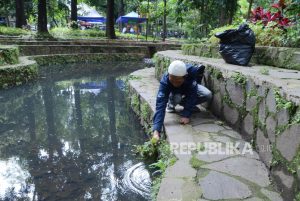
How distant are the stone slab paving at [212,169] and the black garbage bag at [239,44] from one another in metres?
1.16

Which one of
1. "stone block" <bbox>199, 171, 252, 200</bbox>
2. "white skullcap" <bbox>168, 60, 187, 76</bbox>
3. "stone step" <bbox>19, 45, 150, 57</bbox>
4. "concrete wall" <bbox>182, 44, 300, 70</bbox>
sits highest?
"concrete wall" <bbox>182, 44, 300, 70</bbox>

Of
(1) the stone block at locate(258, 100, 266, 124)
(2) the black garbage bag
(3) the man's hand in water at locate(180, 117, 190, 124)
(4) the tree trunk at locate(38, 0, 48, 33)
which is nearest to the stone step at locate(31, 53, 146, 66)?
(4) the tree trunk at locate(38, 0, 48, 33)

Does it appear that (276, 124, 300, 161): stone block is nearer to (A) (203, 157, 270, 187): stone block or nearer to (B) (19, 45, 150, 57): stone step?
(A) (203, 157, 270, 187): stone block

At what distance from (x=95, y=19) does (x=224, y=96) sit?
3351 cm

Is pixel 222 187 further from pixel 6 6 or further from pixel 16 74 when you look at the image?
pixel 6 6

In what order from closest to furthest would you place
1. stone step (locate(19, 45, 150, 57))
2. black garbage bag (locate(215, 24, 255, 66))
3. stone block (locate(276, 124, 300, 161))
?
stone block (locate(276, 124, 300, 161)) → black garbage bag (locate(215, 24, 255, 66)) → stone step (locate(19, 45, 150, 57))

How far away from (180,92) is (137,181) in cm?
144

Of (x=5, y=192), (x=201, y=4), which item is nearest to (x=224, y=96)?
(x=5, y=192)

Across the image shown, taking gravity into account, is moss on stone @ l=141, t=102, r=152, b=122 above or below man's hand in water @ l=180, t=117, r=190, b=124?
below

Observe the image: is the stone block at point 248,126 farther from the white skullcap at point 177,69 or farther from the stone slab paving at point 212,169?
the white skullcap at point 177,69

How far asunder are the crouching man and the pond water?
703 millimetres

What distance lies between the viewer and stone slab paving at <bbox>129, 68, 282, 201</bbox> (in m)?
2.75

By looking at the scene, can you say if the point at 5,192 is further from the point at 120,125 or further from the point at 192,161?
the point at 120,125

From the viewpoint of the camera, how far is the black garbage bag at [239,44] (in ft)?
16.5
